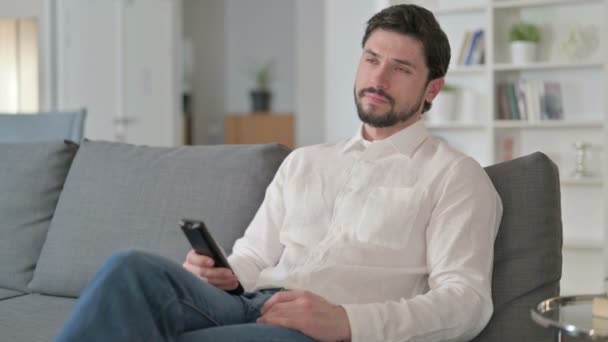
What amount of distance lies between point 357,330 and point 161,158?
3.26 ft

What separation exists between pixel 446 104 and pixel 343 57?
1160 millimetres

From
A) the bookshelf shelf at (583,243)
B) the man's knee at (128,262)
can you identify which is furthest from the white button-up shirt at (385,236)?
the bookshelf shelf at (583,243)

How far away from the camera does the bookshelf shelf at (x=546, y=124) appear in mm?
4436

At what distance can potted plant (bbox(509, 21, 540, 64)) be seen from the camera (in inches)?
179

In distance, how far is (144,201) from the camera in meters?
2.22

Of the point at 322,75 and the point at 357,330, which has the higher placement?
the point at 322,75

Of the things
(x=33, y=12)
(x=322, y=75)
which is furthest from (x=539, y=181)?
(x=322, y=75)

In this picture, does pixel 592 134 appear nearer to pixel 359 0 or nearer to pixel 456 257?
pixel 359 0

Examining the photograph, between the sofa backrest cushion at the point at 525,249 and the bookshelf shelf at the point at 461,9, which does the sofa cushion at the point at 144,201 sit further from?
the bookshelf shelf at the point at 461,9

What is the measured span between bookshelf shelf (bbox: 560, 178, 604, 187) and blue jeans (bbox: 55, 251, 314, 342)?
Result: 3353 mm

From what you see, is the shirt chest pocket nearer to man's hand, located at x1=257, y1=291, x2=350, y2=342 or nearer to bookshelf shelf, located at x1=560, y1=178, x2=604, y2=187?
man's hand, located at x1=257, y1=291, x2=350, y2=342

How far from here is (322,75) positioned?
7.26 m

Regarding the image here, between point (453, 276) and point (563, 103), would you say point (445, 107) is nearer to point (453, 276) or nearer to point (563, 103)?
point (563, 103)

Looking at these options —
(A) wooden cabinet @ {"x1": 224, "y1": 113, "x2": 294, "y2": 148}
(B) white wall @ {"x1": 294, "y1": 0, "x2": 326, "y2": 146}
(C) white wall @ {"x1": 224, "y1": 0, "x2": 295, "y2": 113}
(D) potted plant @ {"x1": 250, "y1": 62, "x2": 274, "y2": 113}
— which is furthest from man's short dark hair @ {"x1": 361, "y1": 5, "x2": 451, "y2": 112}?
(C) white wall @ {"x1": 224, "y1": 0, "x2": 295, "y2": 113}
